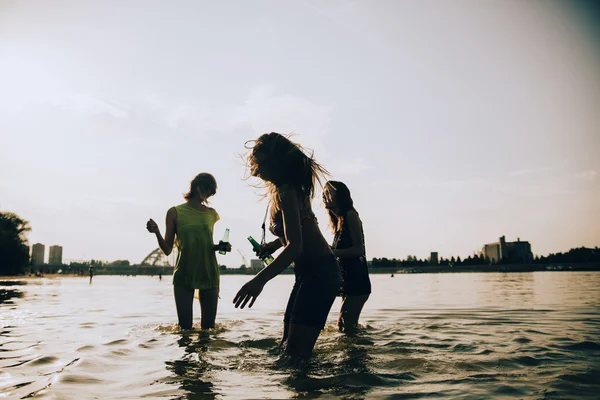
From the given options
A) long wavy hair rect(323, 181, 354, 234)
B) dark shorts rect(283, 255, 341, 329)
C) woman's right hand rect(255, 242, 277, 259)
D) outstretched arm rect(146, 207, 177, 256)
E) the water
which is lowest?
the water

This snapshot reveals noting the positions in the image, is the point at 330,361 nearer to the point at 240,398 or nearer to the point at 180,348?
the point at 240,398

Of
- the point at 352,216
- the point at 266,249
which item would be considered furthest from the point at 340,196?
the point at 266,249

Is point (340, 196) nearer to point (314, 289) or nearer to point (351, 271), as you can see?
point (351, 271)

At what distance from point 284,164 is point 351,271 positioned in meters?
2.77

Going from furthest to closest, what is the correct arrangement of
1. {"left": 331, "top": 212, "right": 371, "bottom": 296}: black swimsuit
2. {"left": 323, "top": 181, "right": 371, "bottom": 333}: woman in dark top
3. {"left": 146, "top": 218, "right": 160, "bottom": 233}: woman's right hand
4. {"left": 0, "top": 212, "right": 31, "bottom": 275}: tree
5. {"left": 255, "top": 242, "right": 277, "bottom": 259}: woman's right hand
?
{"left": 0, "top": 212, "right": 31, "bottom": 275}: tree → {"left": 331, "top": 212, "right": 371, "bottom": 296}: black swimsuit → {"left": 323, "top": 181, "right": 371, "bottom": 333}: woman in dark top → {"left": 146, "top": 218, "right": 160, "bottom": 233}: woman's right hand → {"left": 255, "top": 242, "right": 277, "bottom": 259}: woman's right hand

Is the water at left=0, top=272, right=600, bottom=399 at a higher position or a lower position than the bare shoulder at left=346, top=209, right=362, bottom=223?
lower

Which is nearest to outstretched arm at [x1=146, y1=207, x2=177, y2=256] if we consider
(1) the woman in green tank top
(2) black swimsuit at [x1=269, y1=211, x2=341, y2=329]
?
(1) the woman in green tank top

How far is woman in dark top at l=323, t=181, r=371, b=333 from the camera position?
5.81m

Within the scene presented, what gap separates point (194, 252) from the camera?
5805 millimetres

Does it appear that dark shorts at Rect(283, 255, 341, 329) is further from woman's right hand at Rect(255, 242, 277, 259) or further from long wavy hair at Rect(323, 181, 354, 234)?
long wavy hair at Rect(323, 181, 354, 234)

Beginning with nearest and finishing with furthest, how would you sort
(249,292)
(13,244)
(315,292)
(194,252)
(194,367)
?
(249,292) → (315,292) → (194,367) → (194,252) → (13,244)

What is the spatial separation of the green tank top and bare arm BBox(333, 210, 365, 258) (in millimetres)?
1927

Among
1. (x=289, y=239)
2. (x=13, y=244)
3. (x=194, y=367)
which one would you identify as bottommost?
(x=194, y=367)

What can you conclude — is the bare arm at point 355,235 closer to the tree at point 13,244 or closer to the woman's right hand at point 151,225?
the woman's right hand at point 151,225
